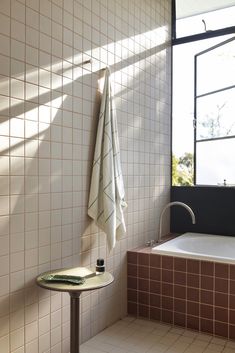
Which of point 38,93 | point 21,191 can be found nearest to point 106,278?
point 21,191

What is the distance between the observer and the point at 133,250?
2.80 meters

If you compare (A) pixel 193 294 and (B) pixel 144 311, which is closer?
(A) pixel 193 294

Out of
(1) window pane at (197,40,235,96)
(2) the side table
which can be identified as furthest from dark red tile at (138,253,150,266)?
(1) window pane at (197,40,235,96)

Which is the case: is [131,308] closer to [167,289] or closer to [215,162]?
[167,289]

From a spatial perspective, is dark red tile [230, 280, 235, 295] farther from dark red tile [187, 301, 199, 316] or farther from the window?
the window

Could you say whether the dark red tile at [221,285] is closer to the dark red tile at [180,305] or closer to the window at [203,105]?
the dark red tile at [180,305]

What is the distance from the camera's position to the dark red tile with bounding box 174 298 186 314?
2.55m

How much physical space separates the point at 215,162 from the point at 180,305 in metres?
1.51

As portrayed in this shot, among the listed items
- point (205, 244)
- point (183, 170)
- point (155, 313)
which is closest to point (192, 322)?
point (155, 313)

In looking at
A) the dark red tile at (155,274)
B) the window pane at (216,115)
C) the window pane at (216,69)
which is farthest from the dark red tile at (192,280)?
the window pane at (216,69)

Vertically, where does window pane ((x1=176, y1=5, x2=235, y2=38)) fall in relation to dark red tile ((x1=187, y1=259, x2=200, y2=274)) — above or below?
above

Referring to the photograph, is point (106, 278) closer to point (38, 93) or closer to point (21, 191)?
point (21, 191)

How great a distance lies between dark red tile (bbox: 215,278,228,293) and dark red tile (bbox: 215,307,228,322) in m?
0.14

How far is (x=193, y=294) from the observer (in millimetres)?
2508
